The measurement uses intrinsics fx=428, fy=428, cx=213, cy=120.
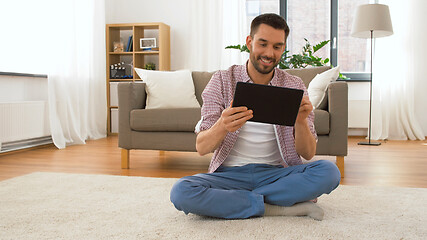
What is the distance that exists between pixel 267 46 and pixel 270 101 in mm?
237

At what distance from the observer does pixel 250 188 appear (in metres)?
1.69

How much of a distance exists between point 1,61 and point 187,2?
2.61m

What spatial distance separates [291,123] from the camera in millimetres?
1495

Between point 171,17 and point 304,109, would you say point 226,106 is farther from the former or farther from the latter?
point 171,17

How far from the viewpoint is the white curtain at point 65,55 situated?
152 inches

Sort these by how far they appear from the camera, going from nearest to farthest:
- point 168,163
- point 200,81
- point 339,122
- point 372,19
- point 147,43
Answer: point 339,122
point 168,163
point 200,81
point 372,19
point 147,43

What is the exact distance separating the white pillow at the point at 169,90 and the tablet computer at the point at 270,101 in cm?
173

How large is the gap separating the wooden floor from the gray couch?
0.17 meters

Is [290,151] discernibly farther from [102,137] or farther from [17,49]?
[102,137]

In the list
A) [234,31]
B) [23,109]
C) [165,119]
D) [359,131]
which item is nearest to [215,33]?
[234,31]

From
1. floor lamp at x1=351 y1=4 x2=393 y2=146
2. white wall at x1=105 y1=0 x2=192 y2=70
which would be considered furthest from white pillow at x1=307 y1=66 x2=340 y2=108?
white wall at x1=105 y1=0 x2=192 y2=70

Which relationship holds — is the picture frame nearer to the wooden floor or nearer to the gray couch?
the wooden floor

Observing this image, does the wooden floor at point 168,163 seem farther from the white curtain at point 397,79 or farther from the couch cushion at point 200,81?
the white curtain at point 397,79

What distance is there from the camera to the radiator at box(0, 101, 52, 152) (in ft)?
11.8
